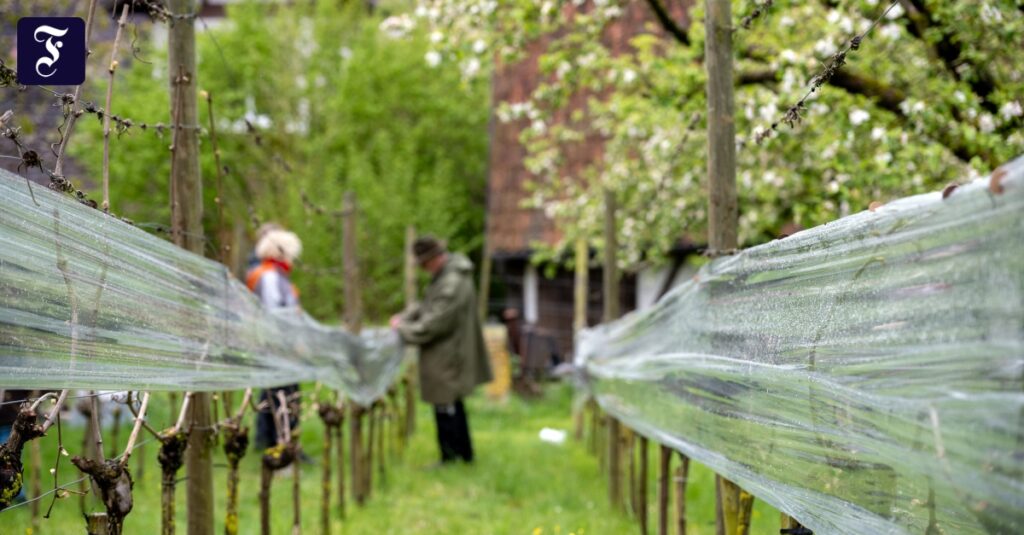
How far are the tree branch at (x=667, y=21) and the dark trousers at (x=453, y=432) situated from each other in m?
3.38

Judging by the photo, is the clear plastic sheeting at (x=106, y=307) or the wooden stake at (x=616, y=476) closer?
the clear plastic sheeting at (x=106, y=307)

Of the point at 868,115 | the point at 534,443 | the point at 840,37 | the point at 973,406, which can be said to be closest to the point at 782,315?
the point at 973,406

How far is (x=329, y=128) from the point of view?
24.7 meters

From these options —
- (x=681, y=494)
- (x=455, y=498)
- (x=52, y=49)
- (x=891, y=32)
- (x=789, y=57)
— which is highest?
(x=891, y=32)

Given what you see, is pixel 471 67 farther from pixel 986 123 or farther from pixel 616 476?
pixel 986 123

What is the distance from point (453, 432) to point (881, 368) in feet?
21.6

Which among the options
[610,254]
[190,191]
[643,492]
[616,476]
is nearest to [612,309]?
[610,254]

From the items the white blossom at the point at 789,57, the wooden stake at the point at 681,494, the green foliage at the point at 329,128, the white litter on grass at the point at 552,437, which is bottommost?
the white litter on grass at the point at 552,437

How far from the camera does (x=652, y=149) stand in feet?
28.0

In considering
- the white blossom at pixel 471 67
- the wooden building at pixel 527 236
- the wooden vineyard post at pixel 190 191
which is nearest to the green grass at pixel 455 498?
the wooden vineyard post at pixel 190 191

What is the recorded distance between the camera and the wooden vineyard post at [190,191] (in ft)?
12.1

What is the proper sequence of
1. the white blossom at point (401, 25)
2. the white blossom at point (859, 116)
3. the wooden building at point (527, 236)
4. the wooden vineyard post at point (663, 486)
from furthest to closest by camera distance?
the wooden building at point (527, 236) → the white blossom at point (401, 25) → the white blossom at point (859, 116) → the wooden vineyard post at point (663, 486)

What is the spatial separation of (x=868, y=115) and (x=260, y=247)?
14.4 feet

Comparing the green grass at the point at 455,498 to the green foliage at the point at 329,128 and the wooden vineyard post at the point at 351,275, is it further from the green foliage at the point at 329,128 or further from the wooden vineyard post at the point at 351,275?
the green foliage at the point at 329,128
